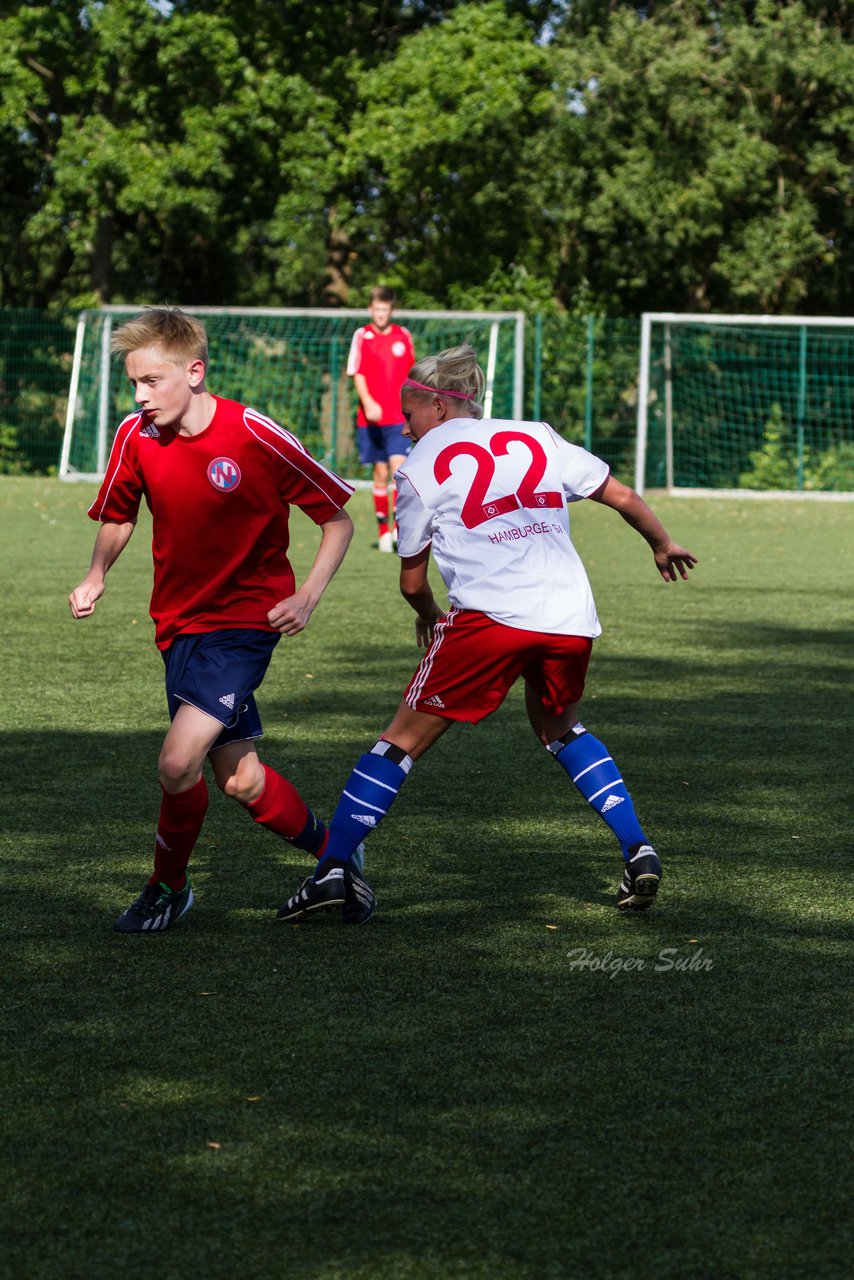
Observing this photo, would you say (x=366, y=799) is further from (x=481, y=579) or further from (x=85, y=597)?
(x=85, y=597)

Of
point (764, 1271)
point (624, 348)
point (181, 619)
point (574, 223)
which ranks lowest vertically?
point (764, 1271)

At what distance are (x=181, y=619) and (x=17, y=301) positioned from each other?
3429 centimetres

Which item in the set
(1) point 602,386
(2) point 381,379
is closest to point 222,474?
(2) point 381,379

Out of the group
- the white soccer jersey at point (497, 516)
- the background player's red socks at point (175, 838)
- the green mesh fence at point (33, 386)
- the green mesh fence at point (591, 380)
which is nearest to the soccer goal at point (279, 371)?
the green mesh fence at point (33, 386)

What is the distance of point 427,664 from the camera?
4.76 m

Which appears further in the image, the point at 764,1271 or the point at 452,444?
the point at 452,444

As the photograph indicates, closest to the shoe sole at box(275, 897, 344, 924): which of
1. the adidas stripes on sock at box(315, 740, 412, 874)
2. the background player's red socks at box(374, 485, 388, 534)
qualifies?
the adidas stripes on sock at box(315, 740, 412, 874)

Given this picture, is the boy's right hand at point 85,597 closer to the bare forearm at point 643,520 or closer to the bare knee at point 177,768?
the bare knee at point 177,768

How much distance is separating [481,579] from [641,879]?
0.91 m

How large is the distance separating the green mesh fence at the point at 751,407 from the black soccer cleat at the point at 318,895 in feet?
74.7

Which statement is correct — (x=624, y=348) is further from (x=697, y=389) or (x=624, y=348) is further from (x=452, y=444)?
(x=452, y=444)

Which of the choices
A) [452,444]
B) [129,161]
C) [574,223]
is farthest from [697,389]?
[452,444]

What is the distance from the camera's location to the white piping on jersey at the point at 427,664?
4.76 meters

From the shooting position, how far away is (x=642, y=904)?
15.8ft
